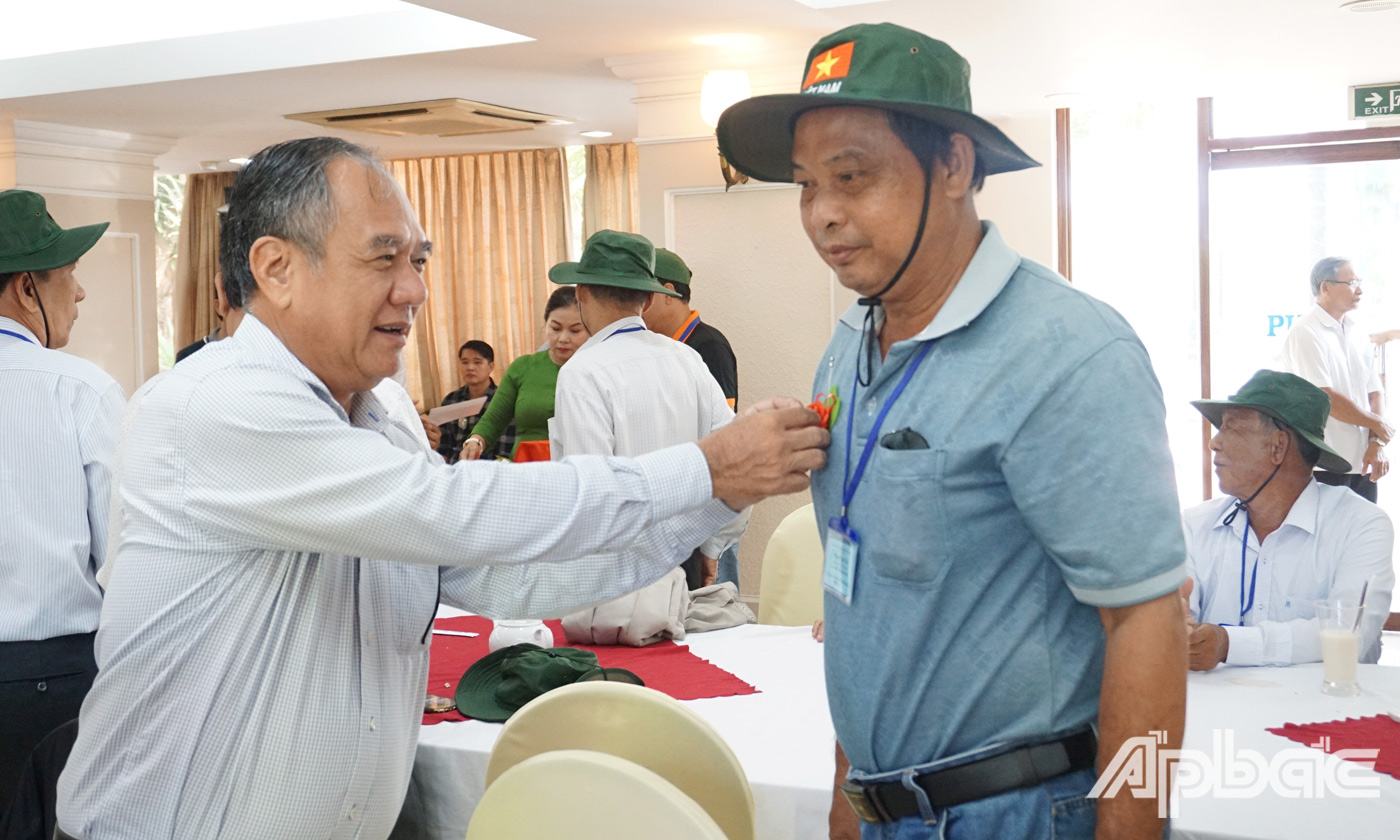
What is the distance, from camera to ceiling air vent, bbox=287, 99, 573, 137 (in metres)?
6.85

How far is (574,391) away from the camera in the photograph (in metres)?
3.70

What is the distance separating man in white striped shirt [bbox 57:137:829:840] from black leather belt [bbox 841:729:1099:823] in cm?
37

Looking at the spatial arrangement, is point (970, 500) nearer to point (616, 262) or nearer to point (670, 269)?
point (616, 262)

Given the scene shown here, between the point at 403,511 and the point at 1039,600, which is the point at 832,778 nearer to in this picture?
the point at 1039,600

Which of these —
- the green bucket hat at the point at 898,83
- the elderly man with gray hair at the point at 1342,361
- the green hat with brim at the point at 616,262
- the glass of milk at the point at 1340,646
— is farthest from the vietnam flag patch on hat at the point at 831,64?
the elderly man with gray hair at the point at 1342,361

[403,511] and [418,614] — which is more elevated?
[403,511]

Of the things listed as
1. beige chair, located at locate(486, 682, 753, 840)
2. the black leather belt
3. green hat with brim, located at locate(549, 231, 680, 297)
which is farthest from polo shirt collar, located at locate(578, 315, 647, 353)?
the black leather belt

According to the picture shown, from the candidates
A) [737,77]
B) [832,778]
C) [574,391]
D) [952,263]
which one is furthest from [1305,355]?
[952,263]

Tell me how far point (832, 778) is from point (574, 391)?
6.58 ft

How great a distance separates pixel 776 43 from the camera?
17.1 ft

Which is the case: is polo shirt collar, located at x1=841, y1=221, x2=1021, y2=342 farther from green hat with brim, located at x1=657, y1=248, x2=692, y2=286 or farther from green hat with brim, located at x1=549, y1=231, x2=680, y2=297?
green hat with brim, located at x1=657, y1=248, x2=692, y2=286

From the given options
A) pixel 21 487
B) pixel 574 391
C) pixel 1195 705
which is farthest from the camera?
pixel 574 391

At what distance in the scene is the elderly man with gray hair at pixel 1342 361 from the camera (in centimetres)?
588

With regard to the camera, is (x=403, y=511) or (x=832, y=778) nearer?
(x=403, y=511)
